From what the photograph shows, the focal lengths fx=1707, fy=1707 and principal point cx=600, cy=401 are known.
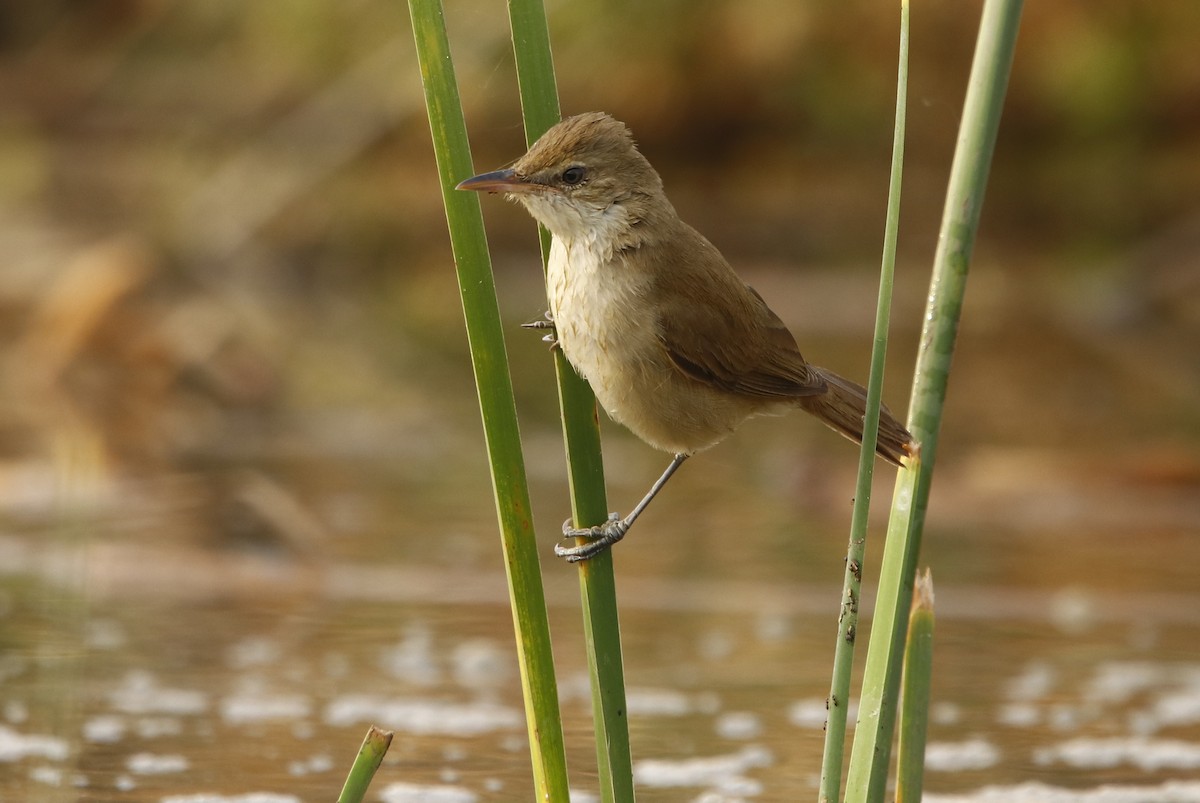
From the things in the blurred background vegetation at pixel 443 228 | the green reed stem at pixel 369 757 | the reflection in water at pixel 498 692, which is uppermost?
the blurred background vegetation at pixel 443 228

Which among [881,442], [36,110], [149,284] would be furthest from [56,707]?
[36,110]

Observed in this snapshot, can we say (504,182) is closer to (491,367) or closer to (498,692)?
(491,367)

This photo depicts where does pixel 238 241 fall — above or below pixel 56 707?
above

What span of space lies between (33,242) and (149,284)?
430 centimetres

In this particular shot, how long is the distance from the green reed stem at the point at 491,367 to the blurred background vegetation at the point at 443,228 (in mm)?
3418

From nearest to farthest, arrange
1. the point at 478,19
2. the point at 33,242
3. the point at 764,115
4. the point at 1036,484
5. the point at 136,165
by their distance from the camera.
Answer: the point at 1036,484, the point at 478,19, the point at 33,242, the point at 764,115, the point at 136,165

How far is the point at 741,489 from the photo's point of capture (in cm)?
773

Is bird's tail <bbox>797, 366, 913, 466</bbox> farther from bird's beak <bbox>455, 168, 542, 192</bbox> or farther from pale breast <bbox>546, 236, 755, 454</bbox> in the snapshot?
bird's beak <bbox>455, 168, 542, 192</bbox>

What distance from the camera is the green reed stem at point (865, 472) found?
A: 2.24m

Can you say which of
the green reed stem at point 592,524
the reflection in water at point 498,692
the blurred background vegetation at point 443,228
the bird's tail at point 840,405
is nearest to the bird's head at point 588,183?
the green reed stem at point 592,524

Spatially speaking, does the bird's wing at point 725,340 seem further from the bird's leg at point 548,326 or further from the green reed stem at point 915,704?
the green reed stem at point 915,704

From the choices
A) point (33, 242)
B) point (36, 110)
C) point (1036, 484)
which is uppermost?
point (36, 110)

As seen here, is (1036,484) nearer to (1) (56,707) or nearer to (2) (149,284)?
(1) (56,707)

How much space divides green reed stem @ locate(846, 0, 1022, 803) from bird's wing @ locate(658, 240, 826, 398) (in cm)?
84
